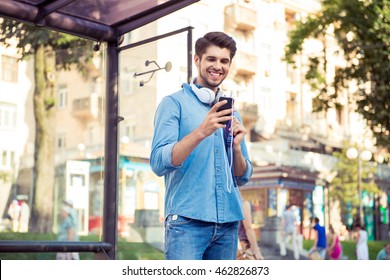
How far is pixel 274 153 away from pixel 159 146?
1243 inches

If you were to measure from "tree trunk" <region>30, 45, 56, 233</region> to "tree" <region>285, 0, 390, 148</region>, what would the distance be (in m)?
7.32

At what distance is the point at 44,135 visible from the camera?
17.5 metres

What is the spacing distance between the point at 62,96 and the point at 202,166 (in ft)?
99.3

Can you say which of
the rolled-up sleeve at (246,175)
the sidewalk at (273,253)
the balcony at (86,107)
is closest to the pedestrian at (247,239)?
the rolled-up sleeve at (246,175)

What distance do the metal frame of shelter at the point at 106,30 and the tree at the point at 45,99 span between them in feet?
30.8

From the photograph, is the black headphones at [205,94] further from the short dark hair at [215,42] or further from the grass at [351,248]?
the grass at [351,248]

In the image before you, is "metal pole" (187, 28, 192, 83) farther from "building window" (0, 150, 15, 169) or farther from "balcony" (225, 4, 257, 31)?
"balcony" (225, 4, 257, 31)

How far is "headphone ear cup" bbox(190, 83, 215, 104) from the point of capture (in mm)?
2371

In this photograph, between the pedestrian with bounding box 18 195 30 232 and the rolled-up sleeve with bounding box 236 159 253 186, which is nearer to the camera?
the rolled-up sleeve with bounding box 236 159 253 186

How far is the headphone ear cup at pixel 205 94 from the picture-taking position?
237 centimetres

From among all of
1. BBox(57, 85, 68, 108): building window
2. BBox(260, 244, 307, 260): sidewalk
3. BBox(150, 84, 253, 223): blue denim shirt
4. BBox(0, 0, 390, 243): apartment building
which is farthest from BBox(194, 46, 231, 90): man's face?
BBox(57, 85, 68, 108): building window

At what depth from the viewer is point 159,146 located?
91.0 inches
